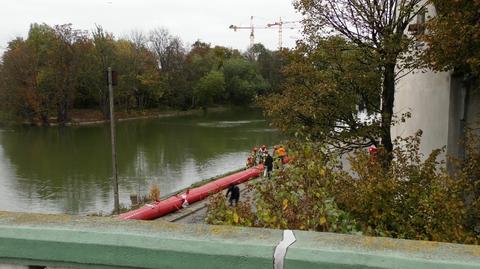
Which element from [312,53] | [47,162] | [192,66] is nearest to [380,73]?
[312,53]

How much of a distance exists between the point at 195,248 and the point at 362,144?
35.5 feet

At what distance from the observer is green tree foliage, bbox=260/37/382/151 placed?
12.1 m

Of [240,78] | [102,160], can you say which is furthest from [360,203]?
[240,78]

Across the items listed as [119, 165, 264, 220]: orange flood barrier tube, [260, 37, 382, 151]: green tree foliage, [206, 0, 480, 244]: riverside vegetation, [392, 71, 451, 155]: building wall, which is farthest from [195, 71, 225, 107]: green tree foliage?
[260, 37, 382, 151]: green tree foliage

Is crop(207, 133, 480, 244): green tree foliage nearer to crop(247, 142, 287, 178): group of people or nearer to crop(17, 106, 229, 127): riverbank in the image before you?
crop(247, 142, 287, 178): group of people

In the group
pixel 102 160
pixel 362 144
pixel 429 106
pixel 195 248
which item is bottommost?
pixel 102 160

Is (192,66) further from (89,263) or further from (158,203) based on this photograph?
(89,263)

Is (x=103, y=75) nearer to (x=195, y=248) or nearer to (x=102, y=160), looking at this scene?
(x=102, y=160)

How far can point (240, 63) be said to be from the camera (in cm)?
9031

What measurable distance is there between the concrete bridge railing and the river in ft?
64.1

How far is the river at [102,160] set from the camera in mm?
24234

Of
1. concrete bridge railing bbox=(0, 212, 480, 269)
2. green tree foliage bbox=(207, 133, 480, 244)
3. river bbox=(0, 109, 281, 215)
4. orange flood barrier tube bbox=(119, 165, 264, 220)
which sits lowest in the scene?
river bbox=(0, 109, 281, 215)

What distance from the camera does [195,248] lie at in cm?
211

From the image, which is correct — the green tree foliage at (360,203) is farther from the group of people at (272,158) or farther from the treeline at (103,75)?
the treeline at (103,75)
